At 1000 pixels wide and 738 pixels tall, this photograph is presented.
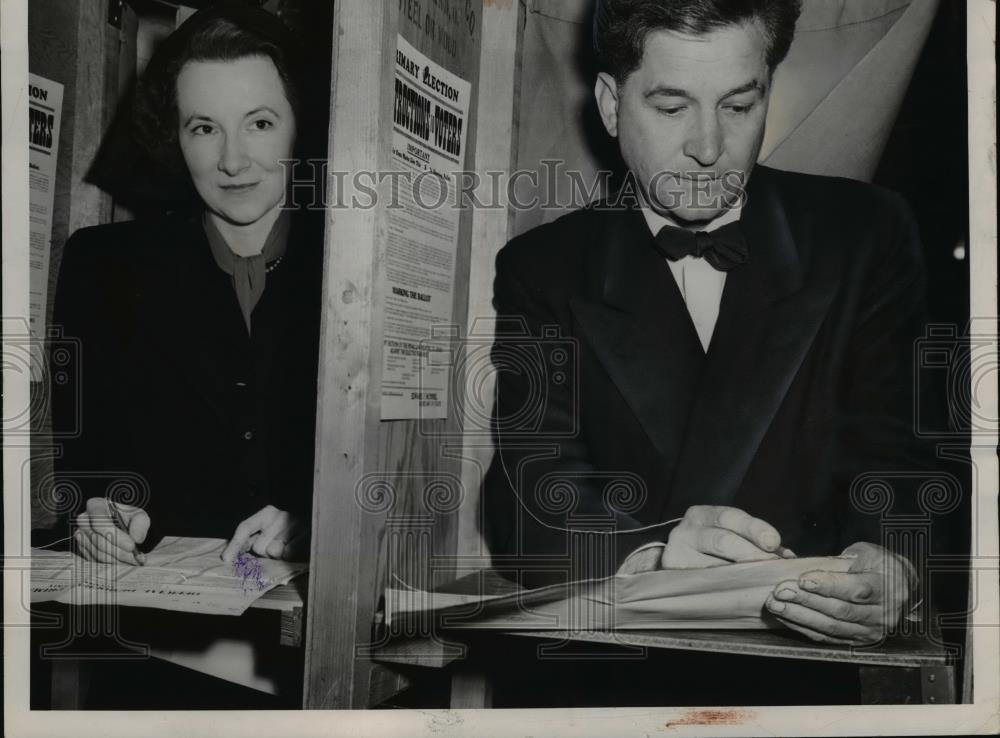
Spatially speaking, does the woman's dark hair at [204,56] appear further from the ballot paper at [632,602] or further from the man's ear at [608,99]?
the ballot paper at [632,602]

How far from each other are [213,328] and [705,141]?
108 centimetres

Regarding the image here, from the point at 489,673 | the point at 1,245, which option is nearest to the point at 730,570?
the point at 489,673

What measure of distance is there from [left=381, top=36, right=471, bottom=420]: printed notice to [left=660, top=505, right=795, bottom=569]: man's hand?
1.79ft

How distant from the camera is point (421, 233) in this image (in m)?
2.14

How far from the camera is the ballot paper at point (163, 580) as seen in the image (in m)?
2.08

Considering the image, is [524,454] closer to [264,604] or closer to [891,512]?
[264,604]

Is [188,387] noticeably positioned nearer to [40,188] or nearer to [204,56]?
[40,188]

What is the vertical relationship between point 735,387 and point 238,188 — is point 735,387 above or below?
below

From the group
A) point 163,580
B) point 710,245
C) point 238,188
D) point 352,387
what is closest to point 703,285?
point 710,245

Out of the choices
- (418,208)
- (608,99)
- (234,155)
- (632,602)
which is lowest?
(632,602)

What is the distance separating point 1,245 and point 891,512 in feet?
6.05

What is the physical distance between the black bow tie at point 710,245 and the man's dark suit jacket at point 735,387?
0.02 metres

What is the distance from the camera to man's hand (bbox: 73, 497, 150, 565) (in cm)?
217

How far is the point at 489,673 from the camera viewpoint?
7.20 feet
